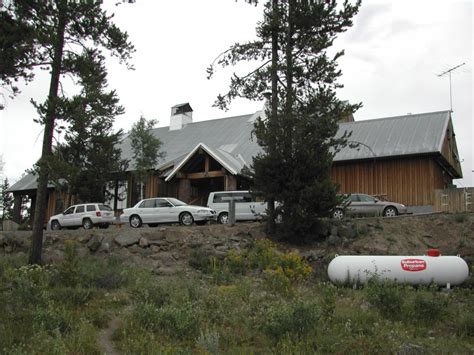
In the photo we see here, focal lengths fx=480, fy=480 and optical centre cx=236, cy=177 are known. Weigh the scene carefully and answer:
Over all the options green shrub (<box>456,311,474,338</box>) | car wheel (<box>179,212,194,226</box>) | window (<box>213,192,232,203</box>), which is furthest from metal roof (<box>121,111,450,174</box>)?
green shrub (<box>456,311,474,338</box>)

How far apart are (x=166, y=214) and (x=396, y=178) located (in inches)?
538

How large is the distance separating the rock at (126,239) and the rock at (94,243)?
0.73 metres

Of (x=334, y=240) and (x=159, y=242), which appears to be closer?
(x=334, y=240)

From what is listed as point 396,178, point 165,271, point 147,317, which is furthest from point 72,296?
point 396,178

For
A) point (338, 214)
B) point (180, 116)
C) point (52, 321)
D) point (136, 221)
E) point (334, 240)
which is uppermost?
point (180, 116)

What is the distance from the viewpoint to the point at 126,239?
63.3 feet

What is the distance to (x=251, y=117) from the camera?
128 feet

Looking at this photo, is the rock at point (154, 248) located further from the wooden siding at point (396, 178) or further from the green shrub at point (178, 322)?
the wooden siding at point (396, 178)

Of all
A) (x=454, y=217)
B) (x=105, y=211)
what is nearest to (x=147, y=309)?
(x=454, y=217)

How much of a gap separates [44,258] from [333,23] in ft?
49.0

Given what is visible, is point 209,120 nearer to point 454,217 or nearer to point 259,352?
point 454,217

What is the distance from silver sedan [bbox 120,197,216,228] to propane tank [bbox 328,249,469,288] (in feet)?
31.7

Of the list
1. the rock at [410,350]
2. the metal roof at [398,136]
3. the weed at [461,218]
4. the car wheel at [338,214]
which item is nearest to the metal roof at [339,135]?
the metal roof at [398,136]

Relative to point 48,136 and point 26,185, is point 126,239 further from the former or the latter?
point 26,185
